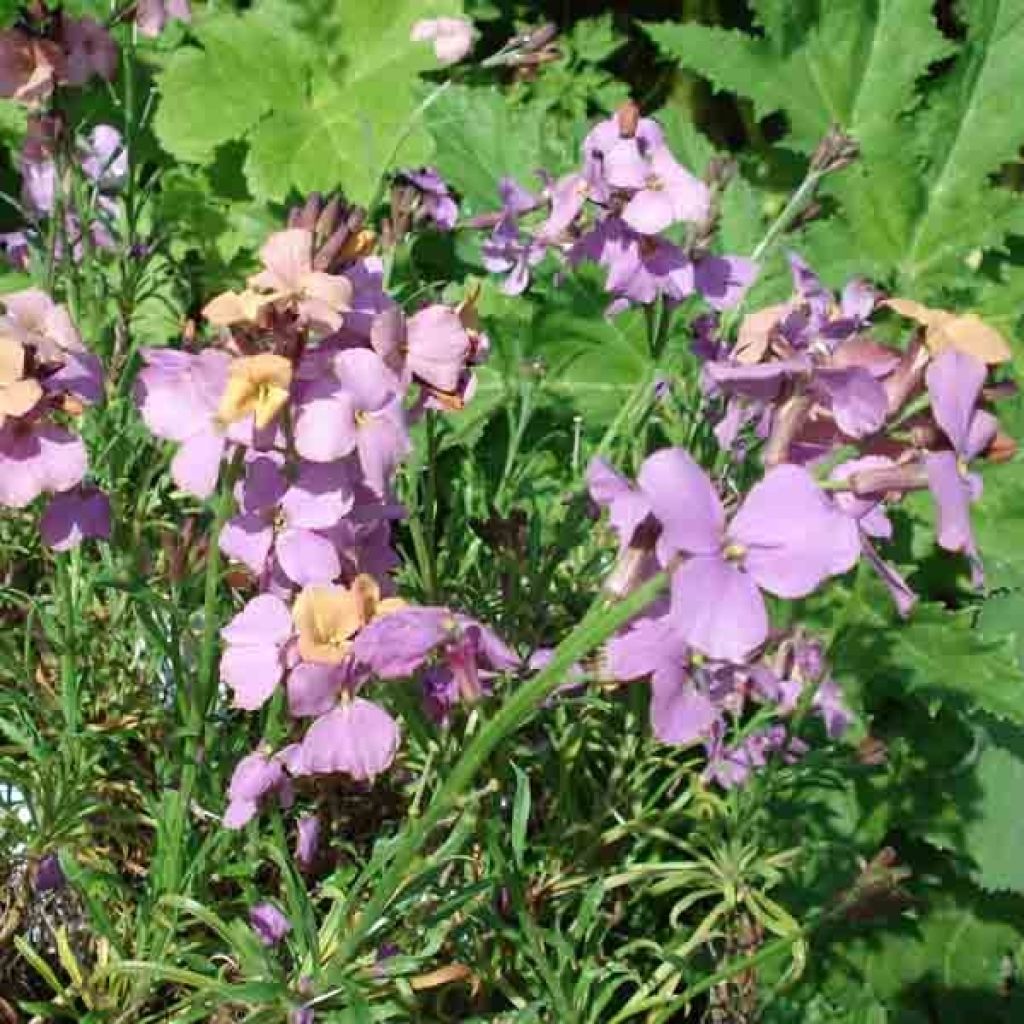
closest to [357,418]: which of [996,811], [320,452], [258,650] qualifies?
[320,452]

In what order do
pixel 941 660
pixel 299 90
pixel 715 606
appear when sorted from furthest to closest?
pixel 299 90 → pixel 941 660 → pixel 715 606

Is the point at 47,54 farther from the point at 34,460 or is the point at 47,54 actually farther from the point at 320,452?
the point at 320,452

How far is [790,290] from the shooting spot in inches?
71.0

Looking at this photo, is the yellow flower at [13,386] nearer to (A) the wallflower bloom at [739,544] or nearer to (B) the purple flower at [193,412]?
(B) the purple flower at [193,412]

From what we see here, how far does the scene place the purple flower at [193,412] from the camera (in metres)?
0.73

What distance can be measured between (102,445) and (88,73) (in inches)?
11.6

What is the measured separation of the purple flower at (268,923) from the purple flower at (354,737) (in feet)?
0.74

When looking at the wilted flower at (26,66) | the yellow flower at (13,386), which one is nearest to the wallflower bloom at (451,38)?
the wilted flower at (26,66)

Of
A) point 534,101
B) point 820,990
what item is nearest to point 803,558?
point 820,990

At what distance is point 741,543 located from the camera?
61 centimetres

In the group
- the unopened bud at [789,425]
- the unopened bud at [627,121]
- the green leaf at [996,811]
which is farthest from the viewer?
the green leaf at [996,811]

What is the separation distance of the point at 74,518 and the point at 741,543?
0.47 metres

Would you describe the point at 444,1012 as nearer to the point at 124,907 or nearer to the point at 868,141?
the point at 124,907

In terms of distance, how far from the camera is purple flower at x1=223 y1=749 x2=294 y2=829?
2.95ft
